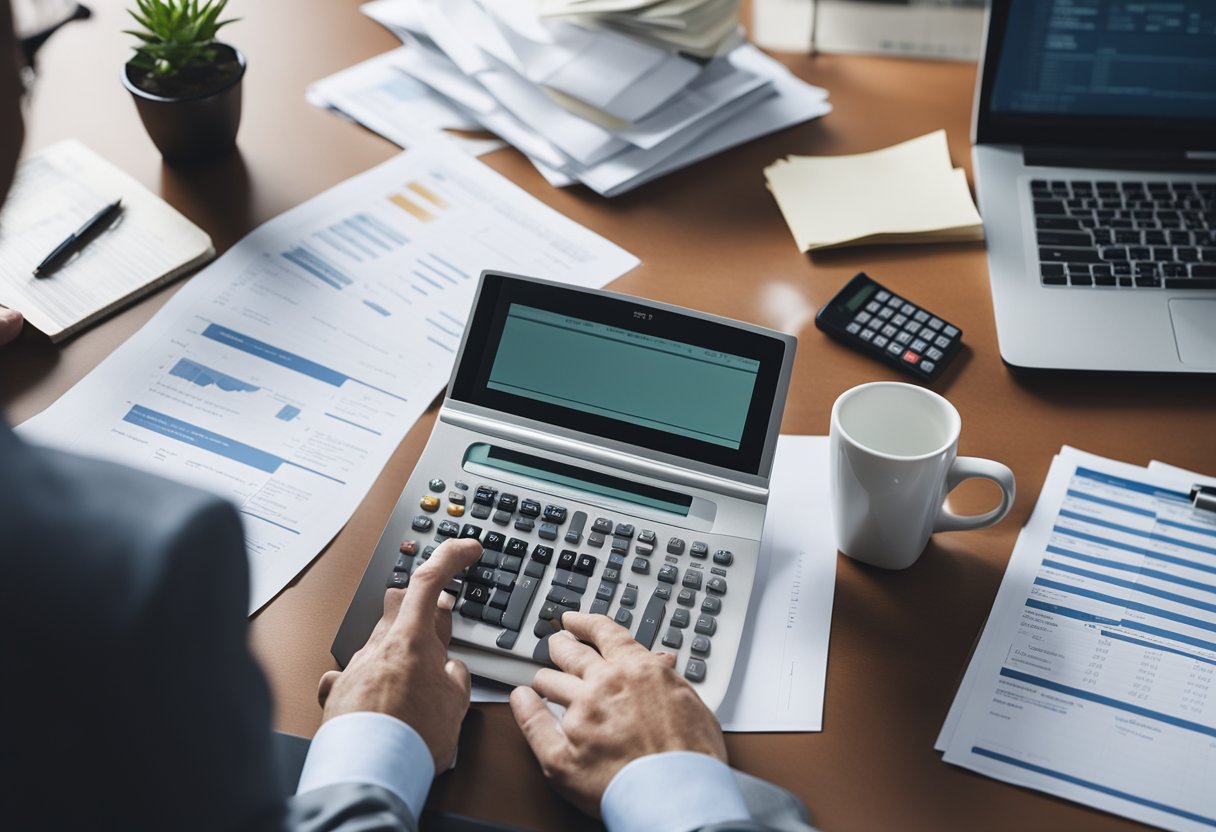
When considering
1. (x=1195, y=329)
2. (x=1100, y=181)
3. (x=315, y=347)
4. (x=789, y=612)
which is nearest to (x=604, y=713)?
(x=789, y=612)

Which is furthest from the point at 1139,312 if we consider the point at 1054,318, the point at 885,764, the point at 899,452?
the point at 885,764

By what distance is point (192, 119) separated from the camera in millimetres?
1209

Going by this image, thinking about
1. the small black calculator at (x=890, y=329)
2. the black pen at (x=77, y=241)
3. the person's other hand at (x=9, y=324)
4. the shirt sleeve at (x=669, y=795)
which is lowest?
the shirt sleeve at (x=669, y=795)

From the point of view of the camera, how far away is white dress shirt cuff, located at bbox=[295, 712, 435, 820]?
0.70 m

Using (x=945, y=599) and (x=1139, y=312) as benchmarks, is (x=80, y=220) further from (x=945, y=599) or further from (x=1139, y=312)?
(x=1139, y=312)

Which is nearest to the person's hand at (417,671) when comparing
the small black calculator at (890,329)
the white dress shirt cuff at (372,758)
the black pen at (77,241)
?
the white dress shirt cuff at (372,758)

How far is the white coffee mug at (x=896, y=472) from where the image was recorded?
810mm

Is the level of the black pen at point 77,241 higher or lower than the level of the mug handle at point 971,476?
lower

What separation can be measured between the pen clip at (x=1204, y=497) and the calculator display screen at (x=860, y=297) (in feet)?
1.12

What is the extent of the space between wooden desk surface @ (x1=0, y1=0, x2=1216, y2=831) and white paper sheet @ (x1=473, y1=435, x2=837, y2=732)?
13 millimetres

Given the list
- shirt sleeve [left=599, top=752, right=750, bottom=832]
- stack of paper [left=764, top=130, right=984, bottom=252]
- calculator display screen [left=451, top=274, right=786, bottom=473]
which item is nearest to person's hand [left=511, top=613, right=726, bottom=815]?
shirt sleeve [left=599, top=752, right=750, bottom=832]

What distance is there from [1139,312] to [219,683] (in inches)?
35.4

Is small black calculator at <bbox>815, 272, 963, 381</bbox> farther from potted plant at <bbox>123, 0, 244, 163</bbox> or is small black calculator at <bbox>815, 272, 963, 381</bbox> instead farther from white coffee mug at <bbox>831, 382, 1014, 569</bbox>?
potted plant at <bbox>123, 0, 244, 163</bbox>

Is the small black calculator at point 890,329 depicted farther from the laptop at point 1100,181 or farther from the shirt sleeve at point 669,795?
the shirt sleeve at point 669,795
